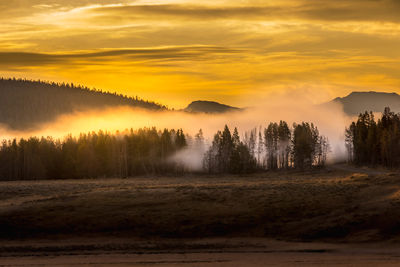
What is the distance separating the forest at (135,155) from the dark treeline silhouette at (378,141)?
12305 mm

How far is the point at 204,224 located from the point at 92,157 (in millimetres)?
84243

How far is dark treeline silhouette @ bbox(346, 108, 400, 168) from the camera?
113 metres

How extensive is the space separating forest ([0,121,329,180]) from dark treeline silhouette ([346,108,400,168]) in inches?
484

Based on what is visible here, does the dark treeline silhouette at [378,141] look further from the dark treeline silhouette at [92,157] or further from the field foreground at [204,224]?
the field foreground at [204,224]

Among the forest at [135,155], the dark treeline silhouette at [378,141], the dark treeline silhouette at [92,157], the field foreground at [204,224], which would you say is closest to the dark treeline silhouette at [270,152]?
the forest at [135,155]

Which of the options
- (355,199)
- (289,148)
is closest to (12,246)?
(355,199)

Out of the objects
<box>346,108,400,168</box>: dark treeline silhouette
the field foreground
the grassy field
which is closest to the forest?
<box>346,108,400,168</box>: dark treeline silhouette

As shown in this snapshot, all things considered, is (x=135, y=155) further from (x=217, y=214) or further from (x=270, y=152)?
(x=217, y=214)

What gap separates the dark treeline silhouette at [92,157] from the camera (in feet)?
416

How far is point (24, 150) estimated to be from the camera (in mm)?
130875

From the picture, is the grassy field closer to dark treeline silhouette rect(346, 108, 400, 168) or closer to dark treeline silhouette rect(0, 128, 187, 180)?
dark treeline silhouette rect(346, 108, 400, 168)

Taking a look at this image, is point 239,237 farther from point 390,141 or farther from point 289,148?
point 289,148

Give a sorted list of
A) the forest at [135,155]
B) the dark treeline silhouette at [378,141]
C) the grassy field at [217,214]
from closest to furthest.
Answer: the grassy field at [217,214] → the dark treeline silhouette at [378,141] → the forest at [135,155]

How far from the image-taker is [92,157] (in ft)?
427
